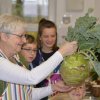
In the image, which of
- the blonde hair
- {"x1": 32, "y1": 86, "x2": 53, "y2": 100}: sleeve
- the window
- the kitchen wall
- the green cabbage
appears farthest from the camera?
the window

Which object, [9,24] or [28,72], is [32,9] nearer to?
[9,24]

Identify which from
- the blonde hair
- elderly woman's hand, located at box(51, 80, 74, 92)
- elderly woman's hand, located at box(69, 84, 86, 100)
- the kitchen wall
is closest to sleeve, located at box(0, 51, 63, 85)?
the blonde hair

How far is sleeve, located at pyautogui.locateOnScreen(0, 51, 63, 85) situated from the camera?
1388 mm

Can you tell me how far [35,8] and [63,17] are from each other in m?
0.42

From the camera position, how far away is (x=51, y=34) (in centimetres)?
259

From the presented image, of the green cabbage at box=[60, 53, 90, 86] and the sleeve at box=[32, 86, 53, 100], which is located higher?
the green cabbage at box=[60, 53, 90, 86]

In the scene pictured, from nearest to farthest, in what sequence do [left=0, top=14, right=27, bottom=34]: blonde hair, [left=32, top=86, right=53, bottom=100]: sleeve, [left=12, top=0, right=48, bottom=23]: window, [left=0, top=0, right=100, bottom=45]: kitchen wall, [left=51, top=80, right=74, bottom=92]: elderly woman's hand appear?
[left=0, top=14, right=27, bottom=34]: blonde hair < [left=51, top=80, right=74, bottom=92]: elderly woman's hand < [left=32, top=86, right=53, bottom=100]: sleeve < [left=0, top=0, right=100, bottom=45]: kitchen wall < [left=12, top=0, right=48, bottom=23]: window

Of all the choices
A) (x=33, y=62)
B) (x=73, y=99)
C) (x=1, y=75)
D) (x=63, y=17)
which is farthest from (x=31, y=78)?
(x=63, y=17)

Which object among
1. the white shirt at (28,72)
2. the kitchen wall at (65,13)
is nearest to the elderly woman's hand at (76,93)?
the white shirt at (28,72)

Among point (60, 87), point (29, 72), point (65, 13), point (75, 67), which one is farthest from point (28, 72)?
point (65, 13)

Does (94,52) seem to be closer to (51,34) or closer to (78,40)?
(78,40)

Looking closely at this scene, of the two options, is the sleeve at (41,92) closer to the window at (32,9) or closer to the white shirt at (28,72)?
the white shirt at (28,72)

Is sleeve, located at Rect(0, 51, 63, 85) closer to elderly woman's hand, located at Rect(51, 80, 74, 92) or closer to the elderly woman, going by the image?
the elderly woman

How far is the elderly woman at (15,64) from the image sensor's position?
4.55ft
